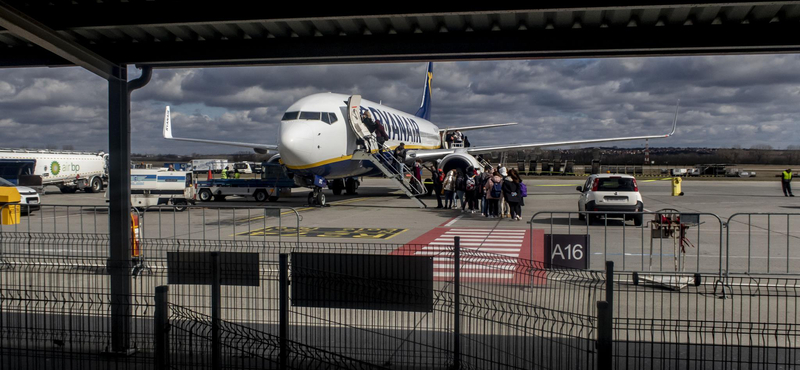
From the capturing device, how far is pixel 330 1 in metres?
5.45

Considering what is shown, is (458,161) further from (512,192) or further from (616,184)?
(616,184)

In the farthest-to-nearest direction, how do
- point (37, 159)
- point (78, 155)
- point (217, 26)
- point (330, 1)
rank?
point (78, 155) < point (37, 159) < point (217, 26) < point (330, 1)

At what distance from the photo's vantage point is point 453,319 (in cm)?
707

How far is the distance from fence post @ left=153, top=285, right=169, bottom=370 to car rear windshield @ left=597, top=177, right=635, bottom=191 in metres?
17.2

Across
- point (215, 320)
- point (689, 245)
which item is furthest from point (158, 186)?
point (215, 320)

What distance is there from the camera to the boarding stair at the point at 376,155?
24469mm

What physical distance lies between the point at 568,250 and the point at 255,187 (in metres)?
21.8

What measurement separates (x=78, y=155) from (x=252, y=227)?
28.1 m

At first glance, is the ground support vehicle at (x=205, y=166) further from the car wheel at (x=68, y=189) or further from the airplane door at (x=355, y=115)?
the airplane door at (x=355, y=115)

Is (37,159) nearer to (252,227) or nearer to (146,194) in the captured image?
(146,194)

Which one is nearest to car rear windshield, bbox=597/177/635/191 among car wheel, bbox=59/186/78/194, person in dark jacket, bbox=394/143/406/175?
person in dark jacket, bbox=394/143/406/175

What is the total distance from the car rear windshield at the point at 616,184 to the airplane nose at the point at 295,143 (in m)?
9.91

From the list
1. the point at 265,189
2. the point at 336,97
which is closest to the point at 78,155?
the point at 265,189

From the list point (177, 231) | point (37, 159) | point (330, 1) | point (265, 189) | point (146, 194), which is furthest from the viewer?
point (37, 159)
